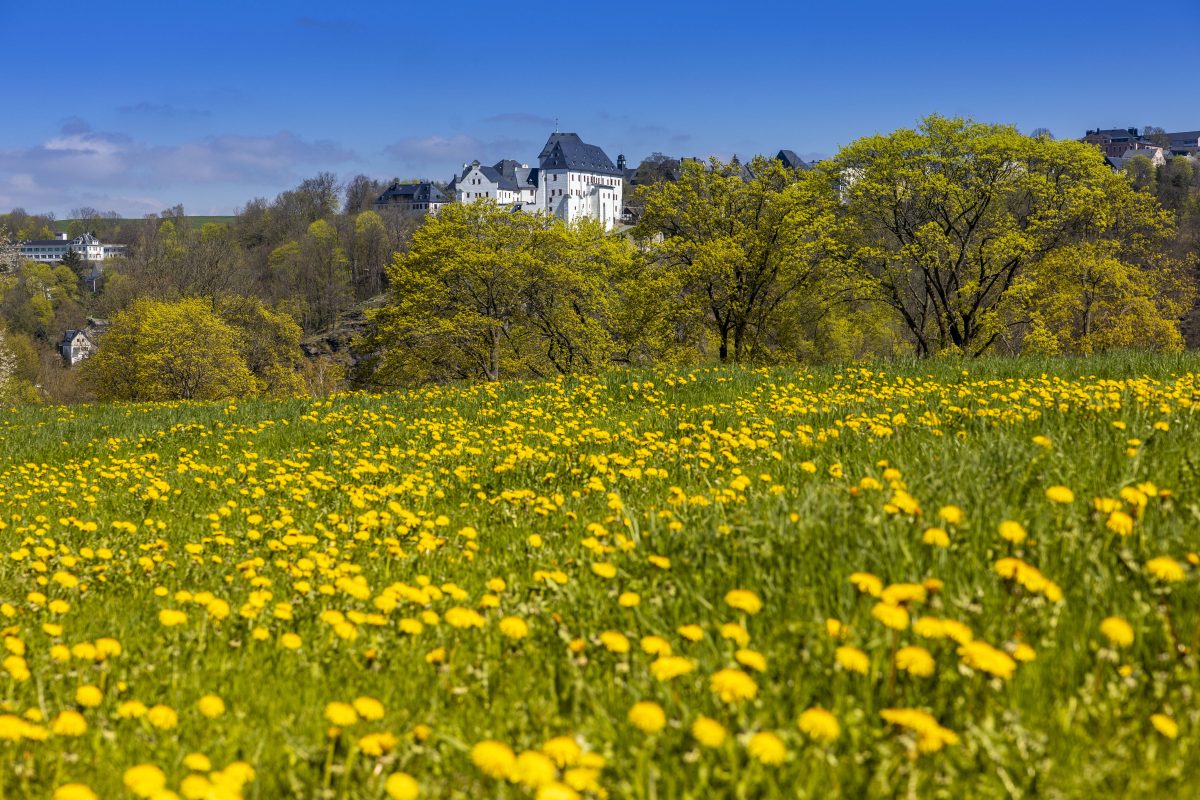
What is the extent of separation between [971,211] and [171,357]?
141ft

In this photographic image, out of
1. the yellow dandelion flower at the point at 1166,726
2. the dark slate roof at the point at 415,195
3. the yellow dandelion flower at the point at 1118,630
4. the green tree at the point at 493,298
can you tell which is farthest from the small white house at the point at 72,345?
the yellow dandelion flower at the point at 1166,726

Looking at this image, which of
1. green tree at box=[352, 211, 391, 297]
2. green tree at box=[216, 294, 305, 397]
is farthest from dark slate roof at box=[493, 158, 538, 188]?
green tree at box=[216, 294, 305, 397]

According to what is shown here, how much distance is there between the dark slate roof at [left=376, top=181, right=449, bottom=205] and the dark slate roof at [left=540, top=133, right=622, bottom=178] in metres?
28.8

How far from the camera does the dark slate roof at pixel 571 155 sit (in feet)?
471

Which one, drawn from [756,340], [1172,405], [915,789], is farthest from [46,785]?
[756,340]

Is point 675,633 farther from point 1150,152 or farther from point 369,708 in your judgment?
point 1150,152

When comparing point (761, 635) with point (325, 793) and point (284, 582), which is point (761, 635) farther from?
point (284, 582)

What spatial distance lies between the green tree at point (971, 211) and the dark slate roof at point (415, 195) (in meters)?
143

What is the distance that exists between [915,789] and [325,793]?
5.29ft

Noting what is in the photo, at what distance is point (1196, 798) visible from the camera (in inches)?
75.9

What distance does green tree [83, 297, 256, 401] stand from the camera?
152 feet

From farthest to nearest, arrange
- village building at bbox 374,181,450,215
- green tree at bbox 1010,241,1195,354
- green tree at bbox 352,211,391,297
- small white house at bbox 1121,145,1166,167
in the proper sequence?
village building at bbox 374,181,450,215
small white house at bbox 1121,145,1166,167
green tree at bbox 352,211,391,297
green tree at bbox 1010,241,1195,354

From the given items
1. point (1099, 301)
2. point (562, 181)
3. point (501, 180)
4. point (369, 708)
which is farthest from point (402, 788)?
point (501, 180)

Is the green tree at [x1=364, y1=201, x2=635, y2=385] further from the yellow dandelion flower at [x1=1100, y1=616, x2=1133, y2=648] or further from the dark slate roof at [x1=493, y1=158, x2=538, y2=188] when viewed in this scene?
the dark slate roof at [x1=493, y1=158, x2=538, y2=188]
